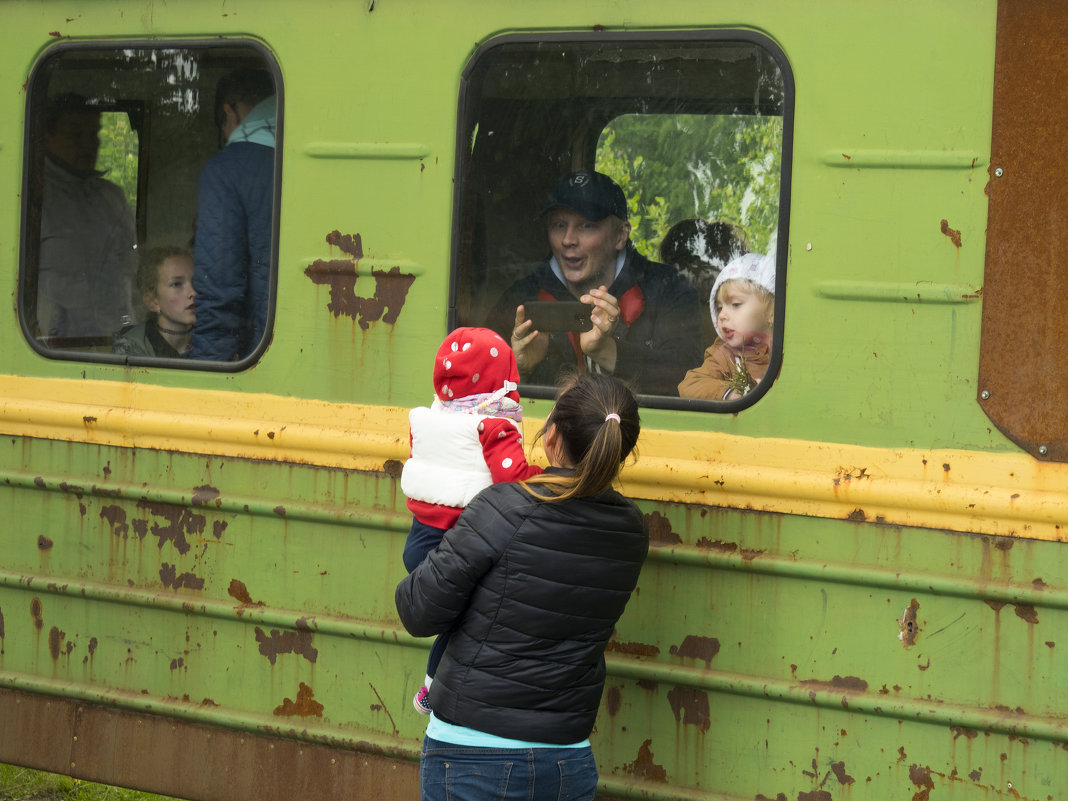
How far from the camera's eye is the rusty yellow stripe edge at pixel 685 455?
2467mm

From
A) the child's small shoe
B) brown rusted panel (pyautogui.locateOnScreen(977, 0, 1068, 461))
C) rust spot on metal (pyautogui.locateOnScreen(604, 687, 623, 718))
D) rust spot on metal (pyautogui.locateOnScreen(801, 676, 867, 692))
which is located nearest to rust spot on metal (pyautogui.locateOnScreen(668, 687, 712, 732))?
rust spot on metal (pyautogui.locateOnScreen(604, 687, 623, 718))

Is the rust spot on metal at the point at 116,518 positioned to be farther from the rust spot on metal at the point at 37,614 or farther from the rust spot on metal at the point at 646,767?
the rust spot on metal at the point at 646,767

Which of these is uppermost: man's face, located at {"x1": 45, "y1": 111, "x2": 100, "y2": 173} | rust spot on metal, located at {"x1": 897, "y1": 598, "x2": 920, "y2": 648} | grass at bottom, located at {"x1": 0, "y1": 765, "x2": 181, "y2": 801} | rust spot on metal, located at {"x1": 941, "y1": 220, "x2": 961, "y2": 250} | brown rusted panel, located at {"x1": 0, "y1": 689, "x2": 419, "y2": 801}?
man's face, located at {"x1": 45, "y1": 111, "x2": 100, "y2": 173}

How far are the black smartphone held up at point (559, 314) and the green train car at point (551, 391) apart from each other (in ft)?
0.35

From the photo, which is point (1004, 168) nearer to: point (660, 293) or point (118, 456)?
point (660, 293)

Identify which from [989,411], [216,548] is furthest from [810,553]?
[216,548]

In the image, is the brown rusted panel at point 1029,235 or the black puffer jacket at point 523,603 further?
the brown rusted panel at point 1029,235

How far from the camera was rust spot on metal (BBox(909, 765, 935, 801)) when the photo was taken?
2.53 meters

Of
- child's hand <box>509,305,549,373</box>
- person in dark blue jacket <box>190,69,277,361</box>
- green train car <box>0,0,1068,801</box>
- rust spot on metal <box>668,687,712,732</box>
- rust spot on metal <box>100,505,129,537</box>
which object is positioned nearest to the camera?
green train car <box>0,0,1068,801</box>

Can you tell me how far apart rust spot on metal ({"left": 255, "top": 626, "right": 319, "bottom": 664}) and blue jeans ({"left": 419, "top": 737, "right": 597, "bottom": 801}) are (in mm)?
755

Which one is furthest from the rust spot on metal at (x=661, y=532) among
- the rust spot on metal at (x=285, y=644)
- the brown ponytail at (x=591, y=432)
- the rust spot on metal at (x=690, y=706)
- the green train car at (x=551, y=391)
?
the rust spot on metal at (x=285, y=644)

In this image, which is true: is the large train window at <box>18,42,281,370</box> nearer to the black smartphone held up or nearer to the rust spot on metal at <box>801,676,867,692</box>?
the black smartphone held up

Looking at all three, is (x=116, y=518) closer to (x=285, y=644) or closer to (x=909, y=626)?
(x=285, y=644)

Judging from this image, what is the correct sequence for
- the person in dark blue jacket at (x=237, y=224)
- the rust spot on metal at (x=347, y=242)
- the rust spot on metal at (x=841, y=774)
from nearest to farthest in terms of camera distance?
the rust spot on metal at (x=841, y=774) → the rust spot on metal at (x=347, y=242) → the person in dark blue jacket at (x=237, y=224)
